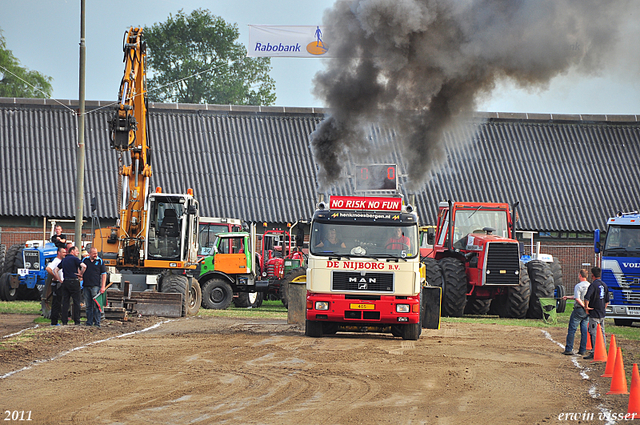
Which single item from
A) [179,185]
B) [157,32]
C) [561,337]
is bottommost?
[561,337]

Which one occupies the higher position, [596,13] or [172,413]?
[596,13]

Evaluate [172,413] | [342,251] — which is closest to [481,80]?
[342,251]

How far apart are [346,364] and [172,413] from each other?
4465 millimetres

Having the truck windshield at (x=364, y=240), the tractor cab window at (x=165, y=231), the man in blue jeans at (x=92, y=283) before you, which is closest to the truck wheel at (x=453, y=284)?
the truck windshield at (x=364, y=240)

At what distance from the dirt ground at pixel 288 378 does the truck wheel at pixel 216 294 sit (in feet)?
26.5

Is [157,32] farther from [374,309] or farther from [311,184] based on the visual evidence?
[374,309]

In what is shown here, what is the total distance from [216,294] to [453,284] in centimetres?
807

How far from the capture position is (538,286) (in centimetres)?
2302

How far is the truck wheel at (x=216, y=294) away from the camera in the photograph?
25703 millimetres

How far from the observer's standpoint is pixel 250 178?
37.7 m

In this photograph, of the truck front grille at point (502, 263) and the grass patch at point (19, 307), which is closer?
the truck front grille at point (502, 263)

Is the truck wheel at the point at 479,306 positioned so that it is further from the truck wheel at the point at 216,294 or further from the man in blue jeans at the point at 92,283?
the man in blue jeans at the point at 92,283

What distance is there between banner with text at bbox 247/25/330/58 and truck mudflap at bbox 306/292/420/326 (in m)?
26.4

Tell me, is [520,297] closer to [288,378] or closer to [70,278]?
[70,278]
